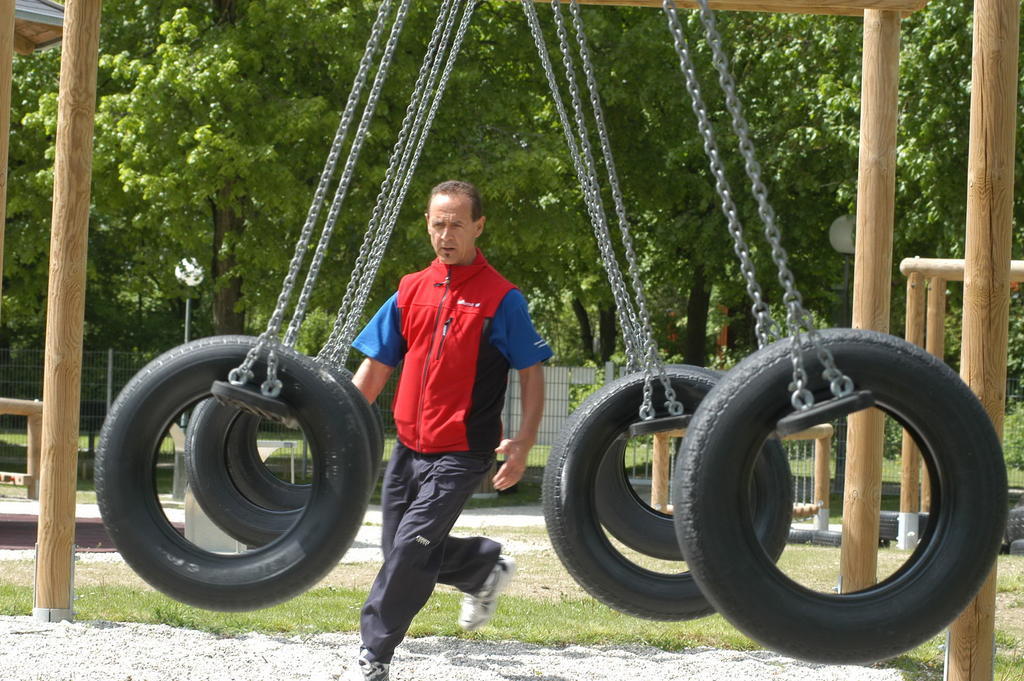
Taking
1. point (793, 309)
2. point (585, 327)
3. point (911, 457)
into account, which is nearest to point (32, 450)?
point (911, 457)

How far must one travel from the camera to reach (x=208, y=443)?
3.87 meters

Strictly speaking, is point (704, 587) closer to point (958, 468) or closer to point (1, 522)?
point (958, 468)

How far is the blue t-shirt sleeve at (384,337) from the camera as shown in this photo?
4.28 metres

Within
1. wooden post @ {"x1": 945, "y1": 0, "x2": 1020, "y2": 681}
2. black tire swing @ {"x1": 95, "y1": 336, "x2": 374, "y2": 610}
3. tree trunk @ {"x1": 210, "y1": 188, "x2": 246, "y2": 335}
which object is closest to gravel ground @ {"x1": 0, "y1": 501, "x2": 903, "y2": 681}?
wooden post @ {"x1": 945, "y1": 0, "x2": 1020, "y2": 681}

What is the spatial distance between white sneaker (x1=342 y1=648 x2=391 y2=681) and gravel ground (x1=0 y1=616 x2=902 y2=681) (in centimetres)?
89

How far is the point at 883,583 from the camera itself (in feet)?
9.53

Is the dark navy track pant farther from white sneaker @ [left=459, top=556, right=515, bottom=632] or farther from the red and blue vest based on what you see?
white sneaker @ [left=459, top=556, right=515, bottom=632]

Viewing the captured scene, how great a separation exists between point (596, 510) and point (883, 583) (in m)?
1.08

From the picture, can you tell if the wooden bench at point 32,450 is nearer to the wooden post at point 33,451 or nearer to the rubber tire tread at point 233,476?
the wooden post at point 33,451

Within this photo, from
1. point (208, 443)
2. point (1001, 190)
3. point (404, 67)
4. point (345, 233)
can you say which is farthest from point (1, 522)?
point (1001, 190)

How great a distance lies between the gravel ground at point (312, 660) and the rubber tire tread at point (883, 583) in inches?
100.0

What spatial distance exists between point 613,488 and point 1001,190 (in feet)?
5.33

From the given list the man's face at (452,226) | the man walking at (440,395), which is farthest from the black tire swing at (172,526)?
the man's face at (452,226)

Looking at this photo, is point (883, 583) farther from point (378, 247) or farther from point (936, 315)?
point (936, 315)
